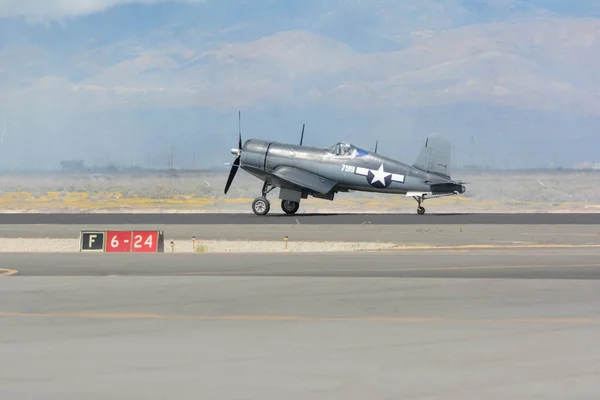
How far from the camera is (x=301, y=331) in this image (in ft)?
36.1

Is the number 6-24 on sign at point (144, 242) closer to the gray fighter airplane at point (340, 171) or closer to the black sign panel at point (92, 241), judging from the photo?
the black sign panel at point (92, 241)

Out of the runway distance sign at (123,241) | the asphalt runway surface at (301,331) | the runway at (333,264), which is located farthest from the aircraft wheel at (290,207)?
the asphalt runway surface at (301,331)

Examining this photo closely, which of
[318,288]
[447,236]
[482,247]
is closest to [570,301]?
[318,288]

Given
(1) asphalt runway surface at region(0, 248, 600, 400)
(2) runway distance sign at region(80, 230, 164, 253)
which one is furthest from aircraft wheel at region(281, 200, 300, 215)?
(1) asphalt runway surface at region(0, 248, 600, 400)

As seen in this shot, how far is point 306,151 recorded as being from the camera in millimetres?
45219

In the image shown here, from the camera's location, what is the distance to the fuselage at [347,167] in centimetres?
4394

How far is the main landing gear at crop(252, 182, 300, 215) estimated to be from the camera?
44344 mm

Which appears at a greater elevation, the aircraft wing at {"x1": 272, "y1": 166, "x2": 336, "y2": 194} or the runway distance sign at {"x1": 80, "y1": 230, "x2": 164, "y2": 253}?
the aircraft wing at {"x1": 272, "y1": 166, "x2": 336, "y2": 194}

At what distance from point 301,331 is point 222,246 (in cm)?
1752

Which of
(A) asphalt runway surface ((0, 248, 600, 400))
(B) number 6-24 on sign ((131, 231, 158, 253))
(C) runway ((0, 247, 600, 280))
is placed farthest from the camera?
(B) number 6-24 on sign ((131, 231, 158, 253))

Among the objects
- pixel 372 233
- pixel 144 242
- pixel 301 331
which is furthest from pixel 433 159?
pixel 301 331

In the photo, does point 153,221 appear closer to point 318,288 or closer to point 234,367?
point 318,288

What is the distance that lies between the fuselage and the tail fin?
0.39m

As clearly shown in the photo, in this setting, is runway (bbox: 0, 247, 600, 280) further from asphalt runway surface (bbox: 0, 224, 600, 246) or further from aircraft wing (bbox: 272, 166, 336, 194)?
aircraft wing (bbox: 272, 166, 336, 194)
